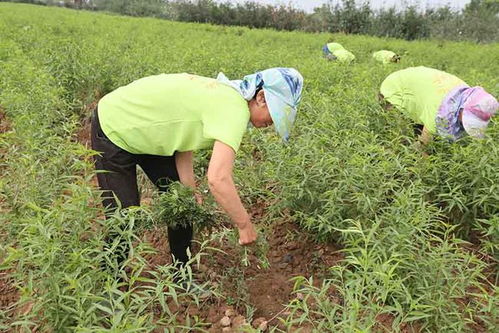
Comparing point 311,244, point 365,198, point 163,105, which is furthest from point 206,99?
point 311,244

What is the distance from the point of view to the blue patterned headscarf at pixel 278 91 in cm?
229

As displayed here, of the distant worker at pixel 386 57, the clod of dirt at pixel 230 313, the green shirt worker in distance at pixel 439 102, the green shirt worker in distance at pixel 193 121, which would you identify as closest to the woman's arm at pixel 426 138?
the green shirt worker in distance at pixel 439 102

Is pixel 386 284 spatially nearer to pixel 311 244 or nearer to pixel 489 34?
pixel 311 244

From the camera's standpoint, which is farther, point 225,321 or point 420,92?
point 420,92

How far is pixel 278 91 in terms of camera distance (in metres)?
2.30

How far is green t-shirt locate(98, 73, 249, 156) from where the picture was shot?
2254 millimetres

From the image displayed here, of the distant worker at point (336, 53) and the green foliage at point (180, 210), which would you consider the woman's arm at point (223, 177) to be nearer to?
the green foliage at point (180, 210)

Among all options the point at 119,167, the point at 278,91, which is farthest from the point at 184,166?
the point at 278,91

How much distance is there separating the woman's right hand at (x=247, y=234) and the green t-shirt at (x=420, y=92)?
1.97m

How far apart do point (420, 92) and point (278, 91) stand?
217cm

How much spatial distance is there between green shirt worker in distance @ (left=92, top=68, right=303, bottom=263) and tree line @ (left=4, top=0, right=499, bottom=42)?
1925cm

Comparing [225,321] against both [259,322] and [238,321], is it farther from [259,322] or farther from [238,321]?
[259,322]

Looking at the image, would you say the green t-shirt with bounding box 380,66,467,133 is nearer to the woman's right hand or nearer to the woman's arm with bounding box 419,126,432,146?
the woman's arm with bounding box 419,126,432,146

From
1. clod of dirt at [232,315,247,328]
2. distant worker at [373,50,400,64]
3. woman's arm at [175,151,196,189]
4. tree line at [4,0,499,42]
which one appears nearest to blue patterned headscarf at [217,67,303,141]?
woman's arm at [175,151,196,189]
